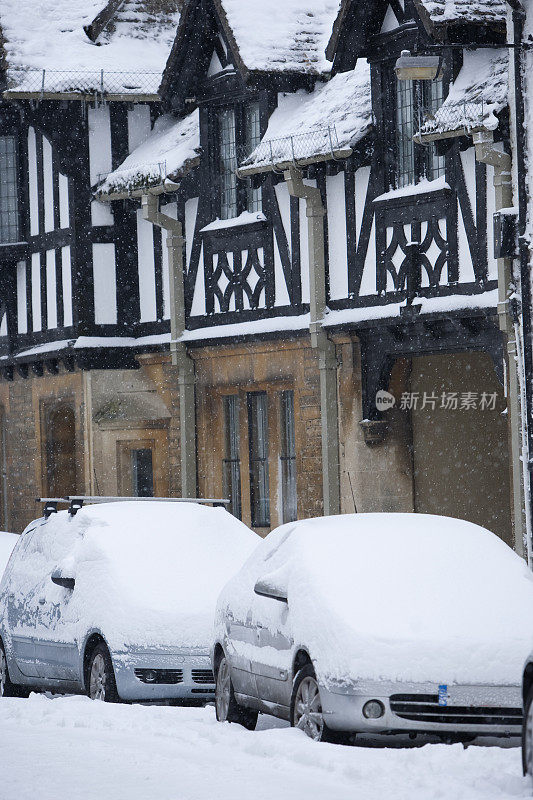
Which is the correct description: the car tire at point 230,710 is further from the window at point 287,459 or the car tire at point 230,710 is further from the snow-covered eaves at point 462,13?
the window at point 287,459

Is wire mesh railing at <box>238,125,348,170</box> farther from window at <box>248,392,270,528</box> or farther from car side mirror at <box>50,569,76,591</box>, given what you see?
car side mirror at <box>50,569,76,591</box>

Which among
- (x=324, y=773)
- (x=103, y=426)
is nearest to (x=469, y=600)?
(x=324, y=773)

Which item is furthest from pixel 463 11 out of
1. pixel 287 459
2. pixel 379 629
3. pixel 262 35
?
pixel 379 629

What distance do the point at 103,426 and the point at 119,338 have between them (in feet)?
4.63

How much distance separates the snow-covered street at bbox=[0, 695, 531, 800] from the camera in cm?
748

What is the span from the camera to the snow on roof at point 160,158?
896 inches

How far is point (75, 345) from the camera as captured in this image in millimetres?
24453

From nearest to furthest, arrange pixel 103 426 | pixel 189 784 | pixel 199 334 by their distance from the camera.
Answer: pixel 189 784 < pixel 199 334 < pixel 103 426

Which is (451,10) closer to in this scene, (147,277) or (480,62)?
(480,62)

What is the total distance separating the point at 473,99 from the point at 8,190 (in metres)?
11.0

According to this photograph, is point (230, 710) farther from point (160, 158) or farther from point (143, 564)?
point (160, 158)

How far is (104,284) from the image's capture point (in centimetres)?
2477

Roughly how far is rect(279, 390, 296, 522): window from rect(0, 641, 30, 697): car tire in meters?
8.48

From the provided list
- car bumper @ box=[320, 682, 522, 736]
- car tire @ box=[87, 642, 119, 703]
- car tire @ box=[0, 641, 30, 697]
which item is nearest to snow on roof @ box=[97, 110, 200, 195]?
car tire @ box=[0, 641, 30, 697]
